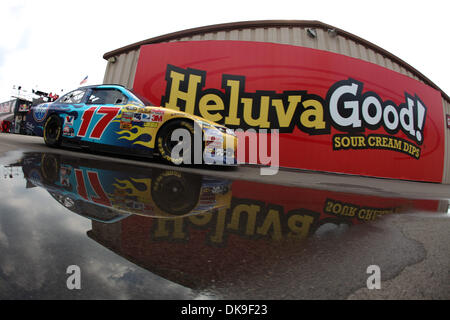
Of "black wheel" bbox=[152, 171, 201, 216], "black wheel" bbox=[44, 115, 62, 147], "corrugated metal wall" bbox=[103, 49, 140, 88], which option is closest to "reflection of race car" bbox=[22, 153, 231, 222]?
"black wheel" bbox=[152, 171, 201, 216]

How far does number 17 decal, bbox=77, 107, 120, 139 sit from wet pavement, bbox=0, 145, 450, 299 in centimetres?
235

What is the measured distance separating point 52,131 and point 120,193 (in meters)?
4.38

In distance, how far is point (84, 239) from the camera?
39.0 inches

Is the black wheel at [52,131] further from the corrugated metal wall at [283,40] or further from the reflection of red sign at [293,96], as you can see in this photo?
the corrugated metal wall at [283,40]

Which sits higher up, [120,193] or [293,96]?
[293,96]

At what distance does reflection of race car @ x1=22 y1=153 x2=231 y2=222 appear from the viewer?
1407 mm

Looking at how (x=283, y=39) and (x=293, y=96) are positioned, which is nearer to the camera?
(x=293, y=96)

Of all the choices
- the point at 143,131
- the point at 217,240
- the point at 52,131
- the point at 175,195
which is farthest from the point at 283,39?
the point at 217,240

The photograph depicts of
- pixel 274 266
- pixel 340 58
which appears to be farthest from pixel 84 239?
pixel 340 58

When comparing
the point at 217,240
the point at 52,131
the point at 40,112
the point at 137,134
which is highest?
the point at 40,112

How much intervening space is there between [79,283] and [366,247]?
1404 mm

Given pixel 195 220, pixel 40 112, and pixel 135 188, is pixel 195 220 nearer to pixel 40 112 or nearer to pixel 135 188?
pixel 135 188

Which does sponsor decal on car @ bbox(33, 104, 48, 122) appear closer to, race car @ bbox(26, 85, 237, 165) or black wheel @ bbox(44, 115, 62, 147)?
black wheel @ bbox(44, 115, 62, 147)

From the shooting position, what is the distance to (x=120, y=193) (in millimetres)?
1760
